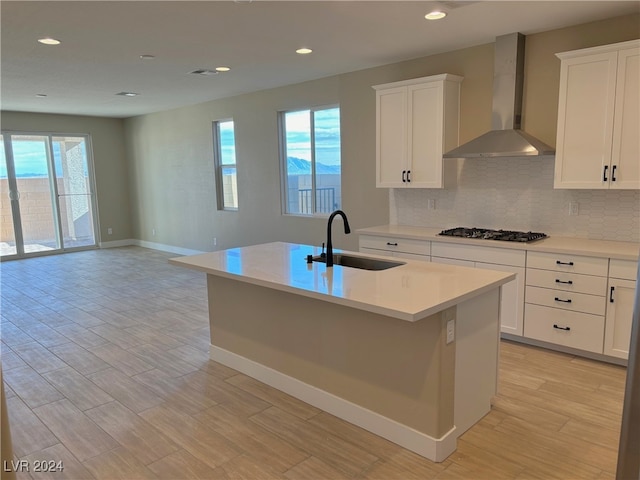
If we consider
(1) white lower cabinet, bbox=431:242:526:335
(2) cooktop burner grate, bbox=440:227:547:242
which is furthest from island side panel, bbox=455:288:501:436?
(2) cooktop burner grate, bbox=440:227:547:242

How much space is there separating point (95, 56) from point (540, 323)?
184 inches

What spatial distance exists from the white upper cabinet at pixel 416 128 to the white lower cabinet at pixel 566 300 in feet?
4.22

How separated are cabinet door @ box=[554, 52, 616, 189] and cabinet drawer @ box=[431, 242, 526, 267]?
672mm

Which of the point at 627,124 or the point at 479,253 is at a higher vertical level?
the point at 627,124

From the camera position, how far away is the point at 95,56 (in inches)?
170

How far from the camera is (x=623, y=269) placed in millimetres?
3191

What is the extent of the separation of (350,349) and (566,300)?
1.91 metres

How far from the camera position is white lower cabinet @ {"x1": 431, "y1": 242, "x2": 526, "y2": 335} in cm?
369

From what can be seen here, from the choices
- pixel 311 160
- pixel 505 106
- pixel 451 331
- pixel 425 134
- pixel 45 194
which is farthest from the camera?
pixel 45 194

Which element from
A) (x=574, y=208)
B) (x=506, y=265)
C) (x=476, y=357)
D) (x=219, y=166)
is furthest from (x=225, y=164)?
(x=476, y=357)

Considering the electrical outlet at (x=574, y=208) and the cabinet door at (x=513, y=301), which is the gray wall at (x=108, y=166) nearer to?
the cabinet door at (x=513, y=301)

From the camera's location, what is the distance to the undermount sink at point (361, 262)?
312 cm

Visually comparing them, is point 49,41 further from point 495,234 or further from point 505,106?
point 495,234

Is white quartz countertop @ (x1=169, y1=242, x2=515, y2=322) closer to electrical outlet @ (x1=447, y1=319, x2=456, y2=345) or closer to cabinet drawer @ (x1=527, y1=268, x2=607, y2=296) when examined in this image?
electrical outlet @ (x1=447, y1=319, x2=456, y2=345)
